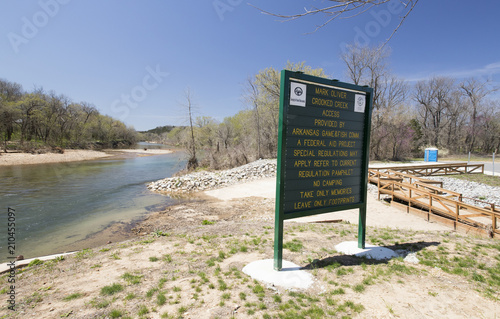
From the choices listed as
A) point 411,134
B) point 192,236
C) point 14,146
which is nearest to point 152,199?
point 192,236

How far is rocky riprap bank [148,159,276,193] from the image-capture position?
1734cm

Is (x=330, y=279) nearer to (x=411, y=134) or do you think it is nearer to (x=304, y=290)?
(x=304, y=290)

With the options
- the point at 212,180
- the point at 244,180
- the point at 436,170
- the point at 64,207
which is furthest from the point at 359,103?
the point at 436,170

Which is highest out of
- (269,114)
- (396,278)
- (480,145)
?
(269,114)

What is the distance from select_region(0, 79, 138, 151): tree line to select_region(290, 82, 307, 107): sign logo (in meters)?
47.2

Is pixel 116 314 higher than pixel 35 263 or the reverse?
higher

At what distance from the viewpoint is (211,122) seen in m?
52.2

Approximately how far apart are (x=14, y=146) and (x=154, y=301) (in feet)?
164

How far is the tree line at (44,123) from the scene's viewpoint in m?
39.4

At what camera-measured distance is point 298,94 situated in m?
3.72

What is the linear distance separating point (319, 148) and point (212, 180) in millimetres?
15278

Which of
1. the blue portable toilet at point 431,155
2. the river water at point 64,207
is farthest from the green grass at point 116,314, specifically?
the blue portable toilet at point 431,155

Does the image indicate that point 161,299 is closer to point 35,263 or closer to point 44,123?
point 35,263

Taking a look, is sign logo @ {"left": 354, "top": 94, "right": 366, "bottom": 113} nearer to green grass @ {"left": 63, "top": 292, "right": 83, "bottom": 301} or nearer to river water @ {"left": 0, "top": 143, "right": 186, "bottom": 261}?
green grass @ {"left": 63, "top": 292, "right": 83, "bottom": 301}
